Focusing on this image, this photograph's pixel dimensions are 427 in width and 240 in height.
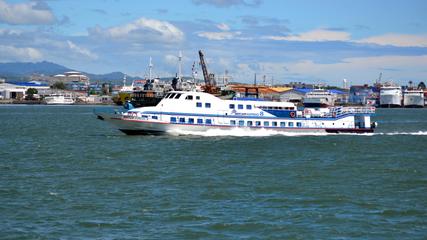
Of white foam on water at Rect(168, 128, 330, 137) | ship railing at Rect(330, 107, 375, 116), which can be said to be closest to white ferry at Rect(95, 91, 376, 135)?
ship railing at Rect(330, 107, 375, 116)

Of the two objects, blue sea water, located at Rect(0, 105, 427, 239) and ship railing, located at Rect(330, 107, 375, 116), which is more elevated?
ship railing, located at Rect(330, 107, 375, 116)

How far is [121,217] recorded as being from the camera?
2534 cm

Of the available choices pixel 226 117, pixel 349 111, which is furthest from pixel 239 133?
pixel 349 111

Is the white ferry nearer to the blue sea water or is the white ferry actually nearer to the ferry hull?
the ferry hull

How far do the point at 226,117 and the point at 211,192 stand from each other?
1233 inches

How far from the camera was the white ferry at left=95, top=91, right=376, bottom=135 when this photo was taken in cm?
5947

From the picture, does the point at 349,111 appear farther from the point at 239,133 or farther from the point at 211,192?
A: the point at 211,192

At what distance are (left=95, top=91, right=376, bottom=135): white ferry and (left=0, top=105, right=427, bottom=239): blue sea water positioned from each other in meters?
6.28

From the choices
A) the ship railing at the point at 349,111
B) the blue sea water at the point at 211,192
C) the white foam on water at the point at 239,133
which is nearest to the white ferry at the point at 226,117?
the ship railing at the point at 349,111

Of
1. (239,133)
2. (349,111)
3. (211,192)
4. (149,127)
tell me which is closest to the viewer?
(211,192)

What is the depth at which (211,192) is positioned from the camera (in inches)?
1208

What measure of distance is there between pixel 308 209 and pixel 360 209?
2042mm

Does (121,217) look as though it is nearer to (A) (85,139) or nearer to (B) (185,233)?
(B) (185,233)

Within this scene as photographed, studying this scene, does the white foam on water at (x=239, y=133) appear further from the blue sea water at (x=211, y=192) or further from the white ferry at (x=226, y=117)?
the blue sea water at (x=211, y=192)
